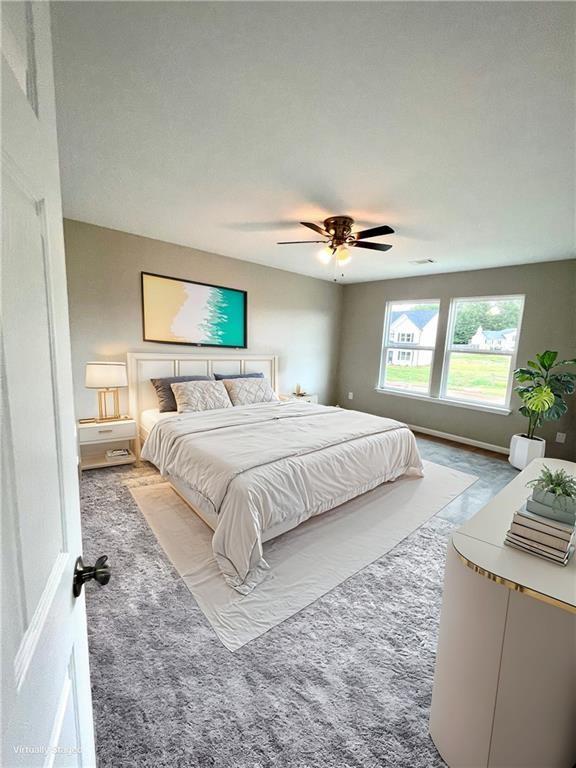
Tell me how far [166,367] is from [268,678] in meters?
3.25

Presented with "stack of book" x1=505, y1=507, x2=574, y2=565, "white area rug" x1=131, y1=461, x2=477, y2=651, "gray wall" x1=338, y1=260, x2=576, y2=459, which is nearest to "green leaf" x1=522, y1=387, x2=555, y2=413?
"gray wall" x1=338, y1=260, x2=576, y2=459

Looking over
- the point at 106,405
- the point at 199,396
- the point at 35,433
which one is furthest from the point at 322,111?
the point at 106,405

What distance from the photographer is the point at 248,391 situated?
4.08 meters

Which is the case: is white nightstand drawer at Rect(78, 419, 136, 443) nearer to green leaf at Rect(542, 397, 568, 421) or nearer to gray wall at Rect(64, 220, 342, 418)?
gray wall at Rect(64, 220, 342, 418)

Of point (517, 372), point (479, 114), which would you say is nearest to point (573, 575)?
point (479, 114)

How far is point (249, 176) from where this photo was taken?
2227mm

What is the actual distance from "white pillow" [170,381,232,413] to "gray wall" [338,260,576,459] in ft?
10.1

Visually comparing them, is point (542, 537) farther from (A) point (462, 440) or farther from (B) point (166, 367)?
(A) point (462, 440)

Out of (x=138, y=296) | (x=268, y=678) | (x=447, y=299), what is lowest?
(x=268, y=678)

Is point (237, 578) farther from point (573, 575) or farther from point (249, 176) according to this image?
point (249, 176)

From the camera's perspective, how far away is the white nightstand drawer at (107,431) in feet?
10.4

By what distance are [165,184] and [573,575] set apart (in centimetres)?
304

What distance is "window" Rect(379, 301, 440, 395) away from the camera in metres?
5.17

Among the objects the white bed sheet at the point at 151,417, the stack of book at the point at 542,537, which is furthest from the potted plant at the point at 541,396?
the white bed sheet at the point at 151,417
